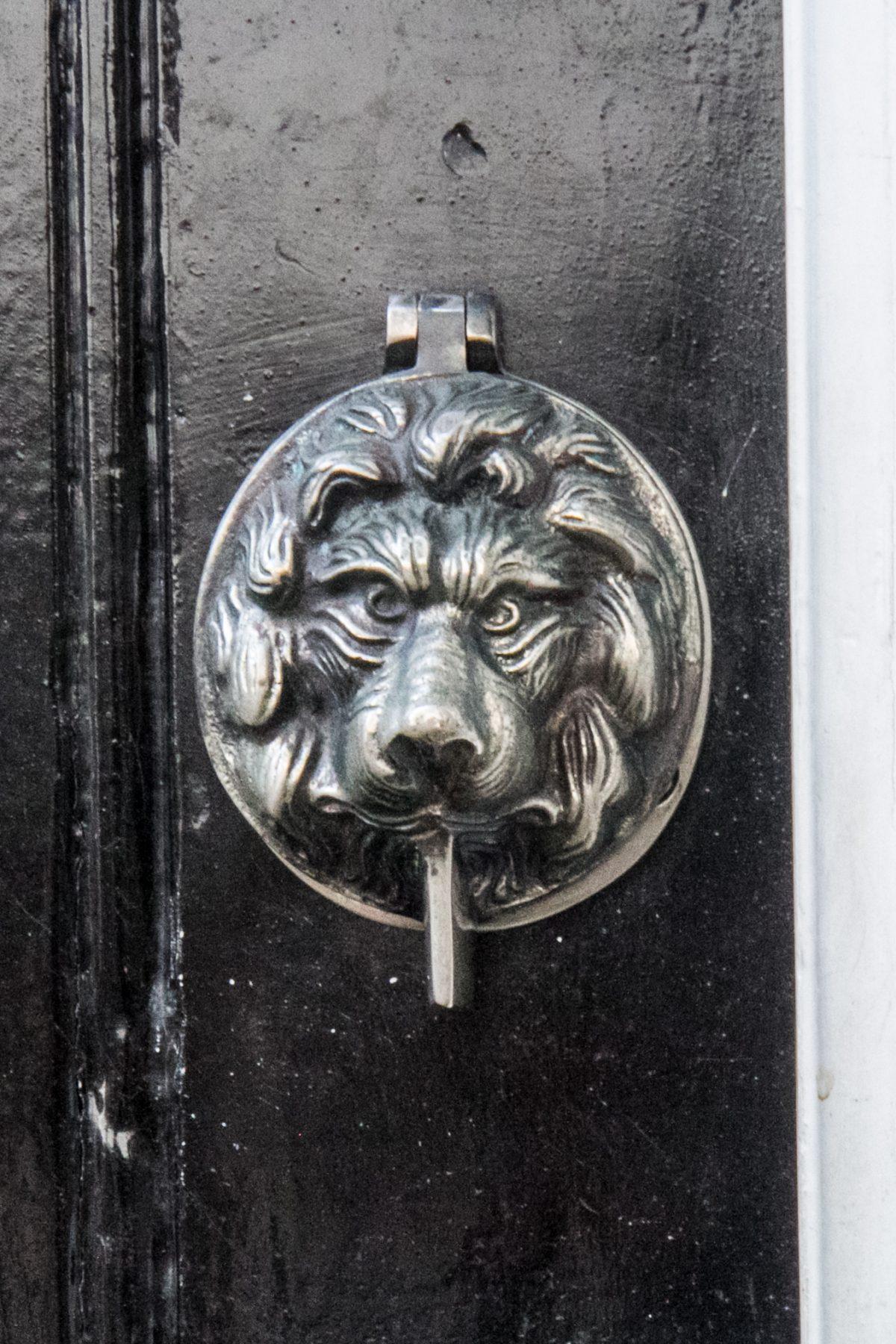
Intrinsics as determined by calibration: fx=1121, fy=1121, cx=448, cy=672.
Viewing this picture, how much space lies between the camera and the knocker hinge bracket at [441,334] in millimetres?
462

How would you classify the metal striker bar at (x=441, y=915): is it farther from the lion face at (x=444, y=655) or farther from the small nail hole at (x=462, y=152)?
the small nail hole at (x=462, y=152)

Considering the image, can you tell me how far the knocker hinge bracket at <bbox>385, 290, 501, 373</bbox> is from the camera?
0.46 m

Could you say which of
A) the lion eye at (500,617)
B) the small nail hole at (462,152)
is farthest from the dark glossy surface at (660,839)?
the lion eye at (500,617)

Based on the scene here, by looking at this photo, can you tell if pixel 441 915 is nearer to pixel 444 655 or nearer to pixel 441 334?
pixel 444 655

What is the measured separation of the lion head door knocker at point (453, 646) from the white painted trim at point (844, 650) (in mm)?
57

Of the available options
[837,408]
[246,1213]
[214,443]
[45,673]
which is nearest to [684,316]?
[837,408]

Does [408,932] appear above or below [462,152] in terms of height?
below

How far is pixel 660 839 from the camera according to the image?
1.58ft

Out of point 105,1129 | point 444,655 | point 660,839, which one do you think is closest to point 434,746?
point 444,655

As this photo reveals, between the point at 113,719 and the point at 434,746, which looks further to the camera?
the point at 113,719

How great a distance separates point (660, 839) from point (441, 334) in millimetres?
232

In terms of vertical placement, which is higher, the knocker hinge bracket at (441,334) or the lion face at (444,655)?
the knocker hinge bracket at (441,334)

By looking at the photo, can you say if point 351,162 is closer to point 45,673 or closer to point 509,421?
point 509,421

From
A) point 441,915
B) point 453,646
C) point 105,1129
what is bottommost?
point 105,1129
